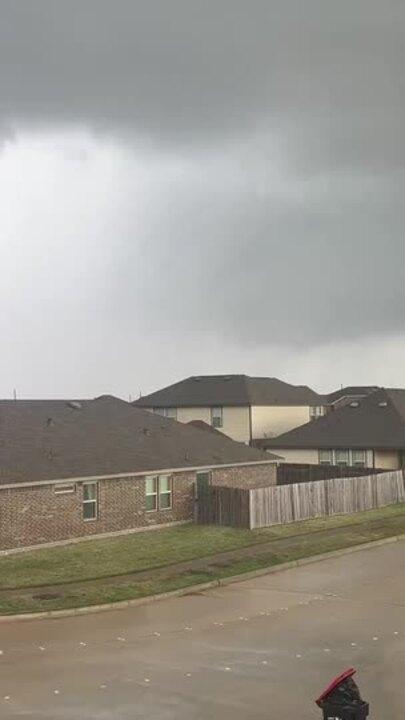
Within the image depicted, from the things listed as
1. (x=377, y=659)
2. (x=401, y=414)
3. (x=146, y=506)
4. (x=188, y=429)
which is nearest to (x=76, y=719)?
(x=377, y=659)

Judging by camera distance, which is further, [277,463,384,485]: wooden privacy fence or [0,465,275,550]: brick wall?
[277,463,384,485]: wooden privacy fence

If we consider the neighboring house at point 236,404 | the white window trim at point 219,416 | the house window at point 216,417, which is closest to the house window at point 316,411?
the neighboring house at point 236,404

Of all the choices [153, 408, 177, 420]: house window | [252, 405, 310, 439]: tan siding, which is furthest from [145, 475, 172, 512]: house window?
[153, 408, 177, 420]: house window

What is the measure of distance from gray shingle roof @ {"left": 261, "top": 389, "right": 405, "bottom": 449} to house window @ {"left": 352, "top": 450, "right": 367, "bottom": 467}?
1.80ft

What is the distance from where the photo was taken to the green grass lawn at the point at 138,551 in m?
22.8

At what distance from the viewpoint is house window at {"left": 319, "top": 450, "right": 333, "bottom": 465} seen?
167 feet

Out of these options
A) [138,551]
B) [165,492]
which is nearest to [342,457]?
[165,492]

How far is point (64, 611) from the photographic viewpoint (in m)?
18.6

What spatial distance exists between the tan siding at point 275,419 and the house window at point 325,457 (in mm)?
17209

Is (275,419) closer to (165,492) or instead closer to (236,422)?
(236,422)

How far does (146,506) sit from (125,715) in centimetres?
2046

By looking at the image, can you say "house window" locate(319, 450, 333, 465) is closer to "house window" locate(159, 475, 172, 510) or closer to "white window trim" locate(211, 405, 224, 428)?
"white window trim" locate(211, 405, 224, 428)

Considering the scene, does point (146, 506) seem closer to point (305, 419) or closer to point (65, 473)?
point (65, 473)

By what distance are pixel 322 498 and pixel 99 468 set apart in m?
11.2
